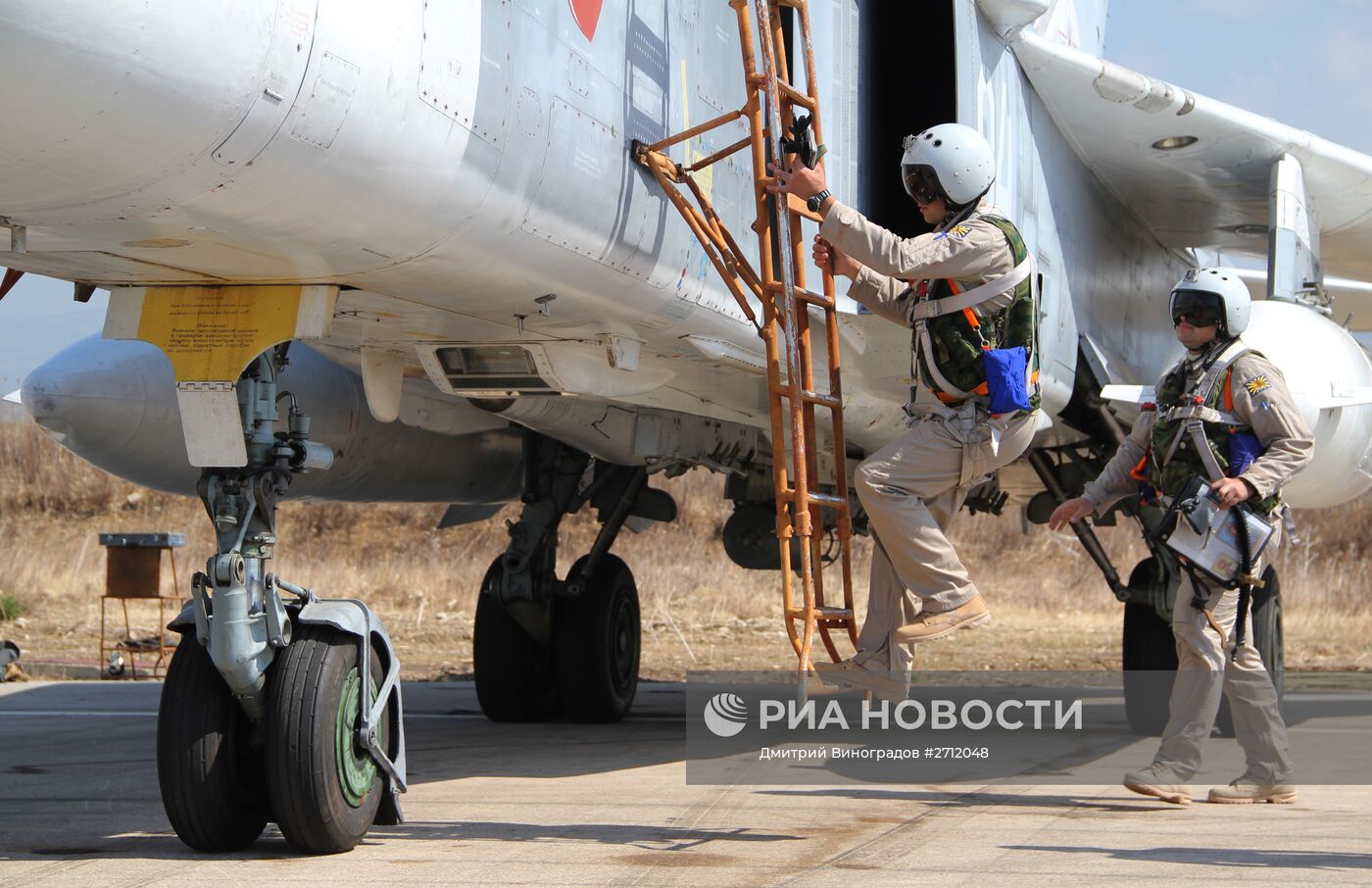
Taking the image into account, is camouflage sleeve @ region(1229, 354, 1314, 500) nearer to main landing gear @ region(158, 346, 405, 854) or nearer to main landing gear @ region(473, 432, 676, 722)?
main landing gear @ region(158, 346, 405, 854)

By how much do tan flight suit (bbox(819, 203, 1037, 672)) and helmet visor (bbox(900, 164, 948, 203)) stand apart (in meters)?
0.18

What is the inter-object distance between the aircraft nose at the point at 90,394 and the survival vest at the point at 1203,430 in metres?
4.67

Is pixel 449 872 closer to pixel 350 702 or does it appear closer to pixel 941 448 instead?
pixel 350 702

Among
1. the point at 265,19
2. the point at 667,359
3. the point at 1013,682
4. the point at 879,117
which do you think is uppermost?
the point at 879,117

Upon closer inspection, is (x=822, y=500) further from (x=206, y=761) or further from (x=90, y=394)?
(x=90, y=394)

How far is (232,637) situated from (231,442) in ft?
2.03

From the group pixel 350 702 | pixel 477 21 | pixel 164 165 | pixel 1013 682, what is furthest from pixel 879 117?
pixel 1013 682

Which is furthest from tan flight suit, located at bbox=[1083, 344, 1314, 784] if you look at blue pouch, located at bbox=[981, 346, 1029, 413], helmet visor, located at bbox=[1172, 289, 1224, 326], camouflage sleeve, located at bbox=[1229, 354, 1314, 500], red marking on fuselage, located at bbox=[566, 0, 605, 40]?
red marking on fuselage, located at bbox=[566, 0, 605, 40]

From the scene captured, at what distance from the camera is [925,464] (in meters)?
5.06

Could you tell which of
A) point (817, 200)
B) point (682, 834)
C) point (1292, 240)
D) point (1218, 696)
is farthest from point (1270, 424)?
point (1292, 240)

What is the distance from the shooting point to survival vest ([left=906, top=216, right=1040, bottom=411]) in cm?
502

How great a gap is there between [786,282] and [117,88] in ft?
7.61

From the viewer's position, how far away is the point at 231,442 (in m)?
5.04

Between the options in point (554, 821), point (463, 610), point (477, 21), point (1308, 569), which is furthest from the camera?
point (1308, 569)
